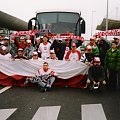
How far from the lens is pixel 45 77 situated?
11.6 metres

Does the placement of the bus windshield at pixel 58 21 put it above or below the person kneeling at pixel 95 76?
above

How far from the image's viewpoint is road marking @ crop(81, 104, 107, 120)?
792 cm

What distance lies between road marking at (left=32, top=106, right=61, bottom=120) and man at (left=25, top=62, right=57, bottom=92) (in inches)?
98.8

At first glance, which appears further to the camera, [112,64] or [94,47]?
[94,47]

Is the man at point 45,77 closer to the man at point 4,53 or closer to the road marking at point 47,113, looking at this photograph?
the man at point 4,53

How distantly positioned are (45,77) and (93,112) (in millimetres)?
3470

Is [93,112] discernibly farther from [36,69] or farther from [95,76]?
[36,69]

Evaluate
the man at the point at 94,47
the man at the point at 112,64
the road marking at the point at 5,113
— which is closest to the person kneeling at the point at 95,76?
the man at the point at 112,64

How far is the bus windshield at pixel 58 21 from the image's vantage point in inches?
720

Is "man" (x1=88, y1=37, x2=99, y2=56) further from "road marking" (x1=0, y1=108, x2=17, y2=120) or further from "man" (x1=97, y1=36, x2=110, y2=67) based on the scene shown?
"road marking" (x1=0, y1=108, x2=17, y2=120)

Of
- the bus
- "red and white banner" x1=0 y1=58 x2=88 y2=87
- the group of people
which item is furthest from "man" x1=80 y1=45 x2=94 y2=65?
the bus

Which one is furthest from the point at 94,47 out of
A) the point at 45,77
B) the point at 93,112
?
the point at 93,112

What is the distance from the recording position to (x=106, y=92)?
11211 millimetres

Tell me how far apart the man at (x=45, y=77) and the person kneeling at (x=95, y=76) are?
131cm
